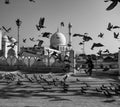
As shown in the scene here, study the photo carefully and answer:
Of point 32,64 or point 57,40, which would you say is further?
point 57,40

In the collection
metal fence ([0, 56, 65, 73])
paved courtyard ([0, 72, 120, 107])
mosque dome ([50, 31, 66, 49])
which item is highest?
mosque dome ([50, 31, 66, 49])

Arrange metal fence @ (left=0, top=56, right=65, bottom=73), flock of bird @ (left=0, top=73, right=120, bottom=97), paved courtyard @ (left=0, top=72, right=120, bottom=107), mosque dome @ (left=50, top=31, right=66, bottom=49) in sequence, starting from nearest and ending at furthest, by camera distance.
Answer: paved courtyard @ (left=0, top=72, right=120, bottom=107) → flock of bird @ (left=0, top=73, right=120, bottom=97) → metal fence @ (left=0, top=56, right=65, bottom=73) → mosque dome @ (left=50, top=31, right=66, bottom=49)

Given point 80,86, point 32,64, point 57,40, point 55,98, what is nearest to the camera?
point 55,98

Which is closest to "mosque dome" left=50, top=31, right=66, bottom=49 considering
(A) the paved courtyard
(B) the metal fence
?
(B) the metal fence

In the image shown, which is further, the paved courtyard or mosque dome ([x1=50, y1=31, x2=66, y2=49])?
mosque dome ([x1=50, y1=31, x2=66, y2=49])

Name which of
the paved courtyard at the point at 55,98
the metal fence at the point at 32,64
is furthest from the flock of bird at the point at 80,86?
the metal fence at the point at 32,64

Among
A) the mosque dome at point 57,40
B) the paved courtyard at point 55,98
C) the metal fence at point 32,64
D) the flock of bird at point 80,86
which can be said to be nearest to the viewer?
the paved courtyard at point 55,98

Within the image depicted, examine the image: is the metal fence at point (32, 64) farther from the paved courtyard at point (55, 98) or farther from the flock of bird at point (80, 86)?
the paved courtyard at point (55, 98)

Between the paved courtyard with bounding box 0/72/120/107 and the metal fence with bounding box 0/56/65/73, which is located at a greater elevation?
the metal fence with bounding box 0/56/65/73

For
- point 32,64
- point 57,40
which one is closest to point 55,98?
point 32,64

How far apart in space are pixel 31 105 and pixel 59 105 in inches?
24.6

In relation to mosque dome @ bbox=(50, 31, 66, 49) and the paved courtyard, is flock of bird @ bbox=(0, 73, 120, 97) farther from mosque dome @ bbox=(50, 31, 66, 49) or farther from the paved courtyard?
mosque dome @ bbox=(50, 31, 66, 49)

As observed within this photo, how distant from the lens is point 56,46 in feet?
186

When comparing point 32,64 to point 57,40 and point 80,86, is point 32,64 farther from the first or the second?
point 57,40
